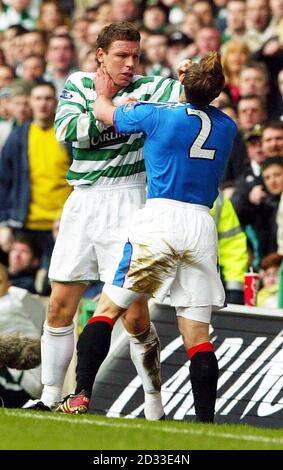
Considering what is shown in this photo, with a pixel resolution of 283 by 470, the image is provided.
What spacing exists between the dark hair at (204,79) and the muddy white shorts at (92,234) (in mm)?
916

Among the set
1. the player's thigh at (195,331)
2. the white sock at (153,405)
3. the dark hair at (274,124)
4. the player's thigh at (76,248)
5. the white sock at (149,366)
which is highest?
the player's thigh at (76,248)

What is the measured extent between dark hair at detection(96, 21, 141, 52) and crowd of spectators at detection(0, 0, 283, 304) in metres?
3.44

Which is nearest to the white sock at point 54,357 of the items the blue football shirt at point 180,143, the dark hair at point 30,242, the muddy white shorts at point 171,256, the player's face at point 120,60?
the muddy white shorts at point 171,256

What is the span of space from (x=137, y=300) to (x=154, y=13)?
29.0 ft

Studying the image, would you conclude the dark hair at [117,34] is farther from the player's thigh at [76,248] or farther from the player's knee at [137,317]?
the player's knee at [137,317]

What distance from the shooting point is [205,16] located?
54.6 ft

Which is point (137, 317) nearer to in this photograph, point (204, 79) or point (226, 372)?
point (226, 372)

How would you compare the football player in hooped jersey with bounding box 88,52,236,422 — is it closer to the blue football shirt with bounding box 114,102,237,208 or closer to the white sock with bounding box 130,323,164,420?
the blue football shirt with bounding box 114,102,237,208

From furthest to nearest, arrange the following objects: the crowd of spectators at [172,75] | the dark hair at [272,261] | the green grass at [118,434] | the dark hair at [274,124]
→ the crowd of spectators at [172,75], the dark hair at [274,124], the dark hair at [272,261], the green grass at [118,434]

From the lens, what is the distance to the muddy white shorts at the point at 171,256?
8.73m

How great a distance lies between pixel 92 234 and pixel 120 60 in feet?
3.54

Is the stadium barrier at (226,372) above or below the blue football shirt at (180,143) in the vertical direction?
below

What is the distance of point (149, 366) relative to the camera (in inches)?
372

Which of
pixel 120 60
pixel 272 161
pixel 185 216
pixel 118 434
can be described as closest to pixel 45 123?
pixel 272 161
